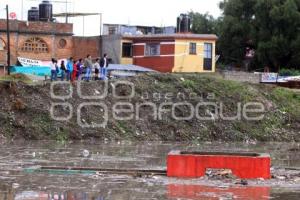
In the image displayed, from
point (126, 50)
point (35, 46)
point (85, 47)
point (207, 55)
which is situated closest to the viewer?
point (35, 46)

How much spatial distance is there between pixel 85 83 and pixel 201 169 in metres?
19.8

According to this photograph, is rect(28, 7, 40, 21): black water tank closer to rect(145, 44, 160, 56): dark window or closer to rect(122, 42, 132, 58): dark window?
rect(122, 42, 132, 58): dark window

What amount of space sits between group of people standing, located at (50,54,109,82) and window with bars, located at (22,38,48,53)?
53.1 feet

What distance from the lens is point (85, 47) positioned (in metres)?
61.9

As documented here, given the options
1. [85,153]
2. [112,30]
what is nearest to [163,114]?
[85,153]

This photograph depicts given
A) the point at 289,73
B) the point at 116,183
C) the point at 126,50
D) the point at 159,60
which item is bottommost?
the point at 116,183

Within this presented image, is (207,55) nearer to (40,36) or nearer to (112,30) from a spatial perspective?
(112,30)

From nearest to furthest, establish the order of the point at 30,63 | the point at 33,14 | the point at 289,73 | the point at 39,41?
1. the point at 30,63
2. the point at 39,41
3. the point at 33,14
4. the point at 289,73

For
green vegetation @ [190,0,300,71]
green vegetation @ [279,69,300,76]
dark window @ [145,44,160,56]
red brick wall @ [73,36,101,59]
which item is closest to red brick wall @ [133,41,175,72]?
dark window @ [145,44,160,56]

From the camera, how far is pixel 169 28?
68938 millimetres

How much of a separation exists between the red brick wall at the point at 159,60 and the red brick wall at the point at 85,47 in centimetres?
360

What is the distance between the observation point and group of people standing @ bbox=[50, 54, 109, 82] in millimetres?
40219

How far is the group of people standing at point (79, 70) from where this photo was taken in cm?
4022

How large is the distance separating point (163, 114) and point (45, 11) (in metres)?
24.8
